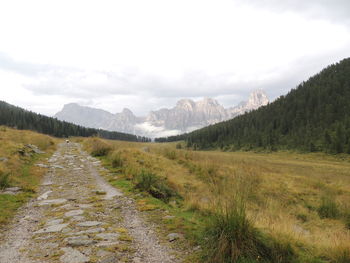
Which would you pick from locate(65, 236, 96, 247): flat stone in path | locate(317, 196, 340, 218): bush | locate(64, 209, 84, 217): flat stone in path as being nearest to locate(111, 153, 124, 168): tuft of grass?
locate(64, 209, 84, 217): flat stone in path

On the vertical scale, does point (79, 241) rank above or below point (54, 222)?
above

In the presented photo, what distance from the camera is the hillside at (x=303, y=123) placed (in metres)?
60.8

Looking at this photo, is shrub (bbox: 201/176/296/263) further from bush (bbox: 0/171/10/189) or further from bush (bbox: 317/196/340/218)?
bush (bbox: 0/171/10/189)

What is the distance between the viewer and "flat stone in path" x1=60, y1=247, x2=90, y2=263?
3.93 m

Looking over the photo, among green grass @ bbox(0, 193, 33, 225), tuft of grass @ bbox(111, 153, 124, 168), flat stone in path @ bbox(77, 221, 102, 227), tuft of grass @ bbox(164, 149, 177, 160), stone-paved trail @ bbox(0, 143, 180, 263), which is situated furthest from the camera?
tuft of grass @ bbox(164, 149, 177, 160)

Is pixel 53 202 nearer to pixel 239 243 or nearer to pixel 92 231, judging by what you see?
pixel 92 231

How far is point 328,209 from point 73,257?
1151 cm

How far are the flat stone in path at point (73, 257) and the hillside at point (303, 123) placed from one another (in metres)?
52.8

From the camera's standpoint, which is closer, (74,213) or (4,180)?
(74,213)

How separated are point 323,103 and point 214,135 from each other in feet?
156

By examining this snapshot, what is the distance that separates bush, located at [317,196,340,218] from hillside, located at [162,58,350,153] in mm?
45693

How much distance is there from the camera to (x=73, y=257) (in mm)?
4043

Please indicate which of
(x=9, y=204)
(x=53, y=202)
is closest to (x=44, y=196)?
(x=53, y=202)

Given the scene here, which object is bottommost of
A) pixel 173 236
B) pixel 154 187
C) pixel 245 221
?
pixel 173 236
